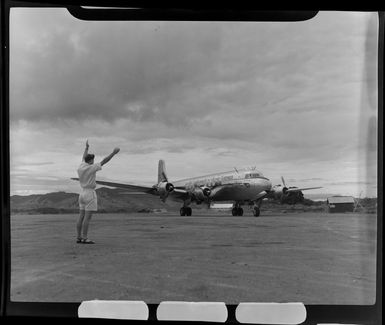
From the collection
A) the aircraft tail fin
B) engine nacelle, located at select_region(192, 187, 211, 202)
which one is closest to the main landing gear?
engine nacelle, located at select_region(192, 187, 211, 202)

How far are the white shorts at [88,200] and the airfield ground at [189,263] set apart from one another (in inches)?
3.0

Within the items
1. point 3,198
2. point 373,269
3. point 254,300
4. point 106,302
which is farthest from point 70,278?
point 373,269

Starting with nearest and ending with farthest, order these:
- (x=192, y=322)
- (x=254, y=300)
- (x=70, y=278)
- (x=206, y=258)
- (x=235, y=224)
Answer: (x=192, y=322) < (x=254, y=300) < (x=70, y=278) < (x=206, y=258) < (x=235, y=224)

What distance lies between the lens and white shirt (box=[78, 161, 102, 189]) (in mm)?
2688

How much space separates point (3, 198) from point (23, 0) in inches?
44.7

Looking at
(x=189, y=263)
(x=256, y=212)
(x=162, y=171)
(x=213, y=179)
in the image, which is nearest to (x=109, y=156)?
(x=162, y=171)

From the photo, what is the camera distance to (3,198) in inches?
92.7

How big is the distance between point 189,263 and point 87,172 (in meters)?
0.91

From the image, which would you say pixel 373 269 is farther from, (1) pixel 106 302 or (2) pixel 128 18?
(2) pixel 128 18

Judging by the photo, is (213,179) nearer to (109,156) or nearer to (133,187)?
(133,187)

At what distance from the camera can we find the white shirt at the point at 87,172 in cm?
269

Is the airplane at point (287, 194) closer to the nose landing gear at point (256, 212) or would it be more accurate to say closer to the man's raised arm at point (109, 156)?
the nose landing gear at point (256, 212)

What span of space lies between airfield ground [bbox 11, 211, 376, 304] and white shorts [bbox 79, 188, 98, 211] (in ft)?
0.25

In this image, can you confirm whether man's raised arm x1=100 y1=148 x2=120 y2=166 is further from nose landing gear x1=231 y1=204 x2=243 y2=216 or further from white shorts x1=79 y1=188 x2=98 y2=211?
nose landing gear x1=231 y1=204 x2=243 y2=216
